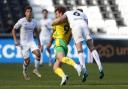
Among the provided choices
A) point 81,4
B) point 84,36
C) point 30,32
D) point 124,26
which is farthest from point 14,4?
point 84,36

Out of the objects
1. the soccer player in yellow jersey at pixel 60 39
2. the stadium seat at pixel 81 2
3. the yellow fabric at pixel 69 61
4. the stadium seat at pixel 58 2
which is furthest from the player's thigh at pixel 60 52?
the stadium seat at pixel 81 2

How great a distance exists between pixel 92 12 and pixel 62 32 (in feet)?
67.9

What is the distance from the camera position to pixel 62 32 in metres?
13.8

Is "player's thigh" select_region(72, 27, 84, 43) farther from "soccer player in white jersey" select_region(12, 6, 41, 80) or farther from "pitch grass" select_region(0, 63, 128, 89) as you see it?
"soccer player in white jersey" select_region(12, 6, 41, 80)

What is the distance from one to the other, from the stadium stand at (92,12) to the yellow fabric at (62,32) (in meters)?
17.7

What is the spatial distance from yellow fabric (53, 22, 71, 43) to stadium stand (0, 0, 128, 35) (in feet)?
58.2

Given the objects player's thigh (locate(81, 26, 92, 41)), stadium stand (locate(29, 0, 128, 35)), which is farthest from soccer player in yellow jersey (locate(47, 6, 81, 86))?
stadium stand (locate(29, 0, 128, 35))

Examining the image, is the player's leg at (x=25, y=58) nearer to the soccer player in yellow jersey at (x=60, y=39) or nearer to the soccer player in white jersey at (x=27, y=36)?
the soccer player in white jersey at (x=27, y=36)

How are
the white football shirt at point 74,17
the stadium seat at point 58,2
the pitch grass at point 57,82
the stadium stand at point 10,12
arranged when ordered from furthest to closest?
the stadium seat at point 58,2, the stadium stand at point 10,12, the white football shirt at point 74,17, the pitch grass at point 57,82

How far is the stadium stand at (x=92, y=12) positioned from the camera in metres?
32.6

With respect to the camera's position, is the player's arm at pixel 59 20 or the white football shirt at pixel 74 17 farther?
the white football shirt at pixel 74 17

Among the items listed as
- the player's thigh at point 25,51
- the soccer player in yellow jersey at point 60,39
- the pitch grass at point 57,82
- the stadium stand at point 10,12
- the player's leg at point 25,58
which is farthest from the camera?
the stadium stand at point 10,12

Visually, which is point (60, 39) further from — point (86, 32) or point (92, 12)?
point (92, 12)

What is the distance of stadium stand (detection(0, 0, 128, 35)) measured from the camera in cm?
3262
